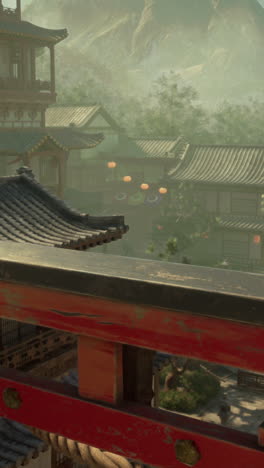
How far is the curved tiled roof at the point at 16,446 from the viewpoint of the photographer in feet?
26.1

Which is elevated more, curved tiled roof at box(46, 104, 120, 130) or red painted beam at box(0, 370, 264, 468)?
curved tiled roof at box(46, 104, 120, 130)

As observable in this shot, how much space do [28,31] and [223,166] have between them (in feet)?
49.5

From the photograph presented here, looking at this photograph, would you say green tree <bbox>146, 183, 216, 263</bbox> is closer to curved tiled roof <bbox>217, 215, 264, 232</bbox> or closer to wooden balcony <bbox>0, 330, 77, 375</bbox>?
curved tiled roof <bbox>217, 215, 264, 232</bbox>

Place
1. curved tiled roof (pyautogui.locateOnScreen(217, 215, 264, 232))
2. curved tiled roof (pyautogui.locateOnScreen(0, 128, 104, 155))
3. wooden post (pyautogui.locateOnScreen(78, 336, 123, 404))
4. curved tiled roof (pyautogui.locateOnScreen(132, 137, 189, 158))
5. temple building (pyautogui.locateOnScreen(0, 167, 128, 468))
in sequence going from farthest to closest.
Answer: curved tiled roof (pyautogui.locateOnScreen(132, 137, 189, 158)), curved tiled roof (pyautogui.locateOnScreen(217, 215, 264, 232)), curved tiled roof (pyautogui.locateOnScreen(0, 128, 104, 155)), temple building (pyautogui.locateOnScreen(0, 167, 128, 468)), wooden post (pyautogui.locateOnScreen(78, 336, 123, 404))

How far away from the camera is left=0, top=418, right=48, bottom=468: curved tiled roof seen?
7.97 m

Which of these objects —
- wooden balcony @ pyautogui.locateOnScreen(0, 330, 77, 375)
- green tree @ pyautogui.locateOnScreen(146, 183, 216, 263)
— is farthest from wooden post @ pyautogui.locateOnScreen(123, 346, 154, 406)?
green tree @ pyautogui.locateOnScreen(146, 183, 216, 263)

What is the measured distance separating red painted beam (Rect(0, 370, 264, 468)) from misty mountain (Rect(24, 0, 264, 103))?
14992 cm

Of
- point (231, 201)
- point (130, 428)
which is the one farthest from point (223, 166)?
point (130, 428)

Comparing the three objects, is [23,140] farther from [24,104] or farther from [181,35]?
[181,35]

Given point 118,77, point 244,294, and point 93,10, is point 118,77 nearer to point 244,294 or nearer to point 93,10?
point 93,10

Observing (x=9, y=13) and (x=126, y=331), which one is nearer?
(x=126, y=331)

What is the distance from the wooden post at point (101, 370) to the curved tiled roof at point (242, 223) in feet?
99.8

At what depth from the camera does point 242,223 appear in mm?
32969

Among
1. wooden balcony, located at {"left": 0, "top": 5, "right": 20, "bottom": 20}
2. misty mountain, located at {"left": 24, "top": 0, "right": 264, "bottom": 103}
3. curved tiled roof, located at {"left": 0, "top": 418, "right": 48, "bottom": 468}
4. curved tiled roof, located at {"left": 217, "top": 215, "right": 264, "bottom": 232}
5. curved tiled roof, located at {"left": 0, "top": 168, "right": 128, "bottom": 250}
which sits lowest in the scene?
curved tiled roof, located at {"left": 0, "top": 418, "right": 48, "bottom": 468}
